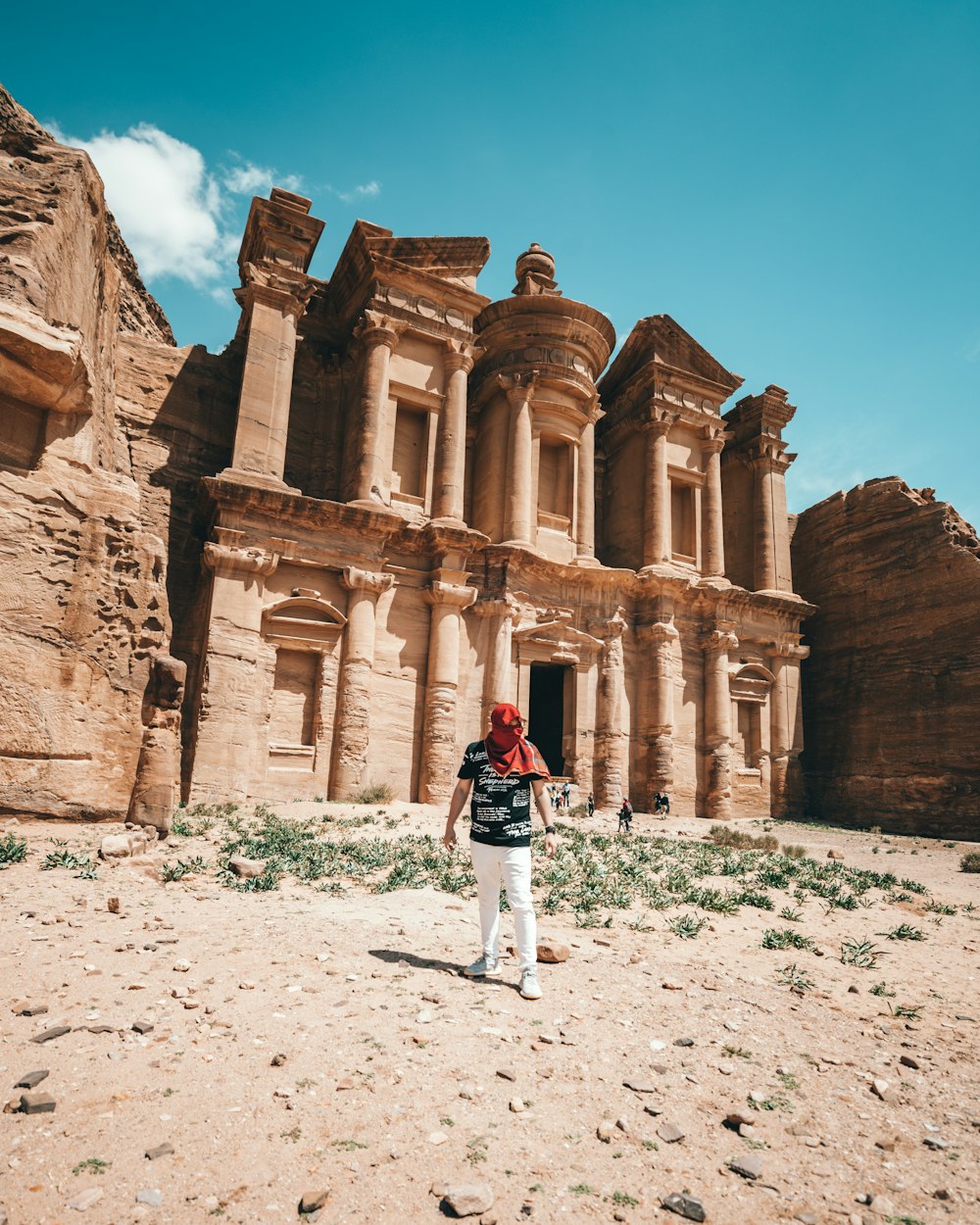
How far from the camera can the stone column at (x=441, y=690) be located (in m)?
16.9

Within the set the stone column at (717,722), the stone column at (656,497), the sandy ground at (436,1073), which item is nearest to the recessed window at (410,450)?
the stone column at (656,497)

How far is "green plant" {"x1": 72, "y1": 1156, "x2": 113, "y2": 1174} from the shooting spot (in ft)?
8.37

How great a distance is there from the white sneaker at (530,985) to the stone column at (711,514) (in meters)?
19.8

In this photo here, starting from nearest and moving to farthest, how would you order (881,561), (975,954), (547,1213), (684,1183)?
(547,1213) < (684,1183) < (975,954) < (881,561)

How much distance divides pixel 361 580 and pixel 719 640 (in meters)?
11.4

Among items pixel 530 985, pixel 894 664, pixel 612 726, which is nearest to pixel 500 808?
pixel 530 985

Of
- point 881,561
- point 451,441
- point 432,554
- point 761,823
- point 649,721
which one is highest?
point 451,441

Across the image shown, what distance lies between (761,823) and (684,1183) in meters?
19.7

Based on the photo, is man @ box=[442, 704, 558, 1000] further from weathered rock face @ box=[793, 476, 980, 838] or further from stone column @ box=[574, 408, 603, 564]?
weathered rock face @ box=[793, 476, 980, 838]

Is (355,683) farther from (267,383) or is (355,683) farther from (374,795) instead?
(267,383)

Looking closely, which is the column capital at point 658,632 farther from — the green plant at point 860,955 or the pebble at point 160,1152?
the pebble at point 160,1152

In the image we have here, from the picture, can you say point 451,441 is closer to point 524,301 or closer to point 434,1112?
point 524,301

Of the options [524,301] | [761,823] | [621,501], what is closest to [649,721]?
[761,823]

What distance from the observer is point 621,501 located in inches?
952
